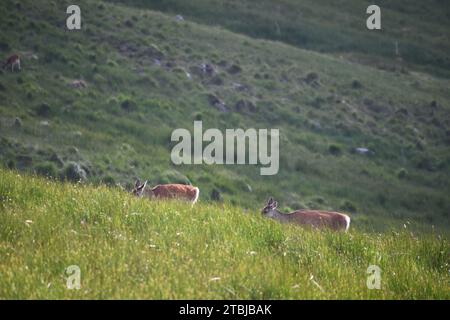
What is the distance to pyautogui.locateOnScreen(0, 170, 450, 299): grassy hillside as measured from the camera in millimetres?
7008

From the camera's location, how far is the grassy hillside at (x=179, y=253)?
7008 mm

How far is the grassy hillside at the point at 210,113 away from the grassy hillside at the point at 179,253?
525 inches

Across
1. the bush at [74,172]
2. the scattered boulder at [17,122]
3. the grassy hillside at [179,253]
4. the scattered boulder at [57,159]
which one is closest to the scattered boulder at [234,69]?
the scattered boulder at [17,122]

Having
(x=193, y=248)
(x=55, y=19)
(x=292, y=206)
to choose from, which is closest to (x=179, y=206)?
(x=193, y=248)

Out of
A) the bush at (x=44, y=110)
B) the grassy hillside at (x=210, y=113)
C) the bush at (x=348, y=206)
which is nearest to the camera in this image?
the grassy hillside at (x=210, y=113)

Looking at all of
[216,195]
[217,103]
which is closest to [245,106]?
[217,103]

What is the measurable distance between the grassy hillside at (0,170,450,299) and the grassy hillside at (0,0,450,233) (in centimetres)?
1334

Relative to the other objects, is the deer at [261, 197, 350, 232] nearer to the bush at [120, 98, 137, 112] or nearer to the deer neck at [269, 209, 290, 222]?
the deer neck at [269, 209, 290, 222]

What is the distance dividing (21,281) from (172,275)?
179 cm

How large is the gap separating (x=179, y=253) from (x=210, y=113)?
89.9 ft

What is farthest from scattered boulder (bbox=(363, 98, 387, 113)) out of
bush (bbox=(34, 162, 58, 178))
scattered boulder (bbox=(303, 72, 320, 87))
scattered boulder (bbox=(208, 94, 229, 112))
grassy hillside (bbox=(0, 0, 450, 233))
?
bush (bbox=(34, 162, 58, 178))

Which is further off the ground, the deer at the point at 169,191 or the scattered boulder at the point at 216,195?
the deer at the point at 169,191

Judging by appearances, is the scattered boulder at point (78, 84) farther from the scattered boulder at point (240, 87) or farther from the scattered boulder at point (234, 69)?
the scattered boulder at point (234, 69)
